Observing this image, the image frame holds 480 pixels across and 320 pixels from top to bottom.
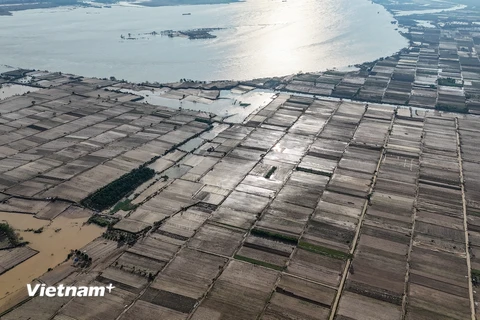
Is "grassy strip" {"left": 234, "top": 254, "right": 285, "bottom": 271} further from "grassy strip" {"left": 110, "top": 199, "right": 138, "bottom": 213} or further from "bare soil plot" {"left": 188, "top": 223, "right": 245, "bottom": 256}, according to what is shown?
"grassy strip" {"left": 110, "top": 199, "right": 138, "bottom": 213}

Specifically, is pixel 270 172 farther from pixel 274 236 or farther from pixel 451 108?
pixel 451 108

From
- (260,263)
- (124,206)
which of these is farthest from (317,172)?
(124,206)

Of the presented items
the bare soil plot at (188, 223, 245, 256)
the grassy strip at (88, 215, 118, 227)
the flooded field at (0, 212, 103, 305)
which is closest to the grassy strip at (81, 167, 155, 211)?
the grassy strip at (88, 215, 118, 227)

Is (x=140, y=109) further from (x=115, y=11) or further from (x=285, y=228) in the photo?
(x=115, y=11)

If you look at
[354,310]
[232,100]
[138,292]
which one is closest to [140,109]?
[232,100]

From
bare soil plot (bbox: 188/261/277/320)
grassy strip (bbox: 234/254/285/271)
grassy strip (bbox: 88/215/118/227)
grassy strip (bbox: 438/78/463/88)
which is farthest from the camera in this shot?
grassy strip (bbox: 438/78/463/88)

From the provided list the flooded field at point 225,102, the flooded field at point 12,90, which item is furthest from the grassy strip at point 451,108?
the flooded field at point 12,90
